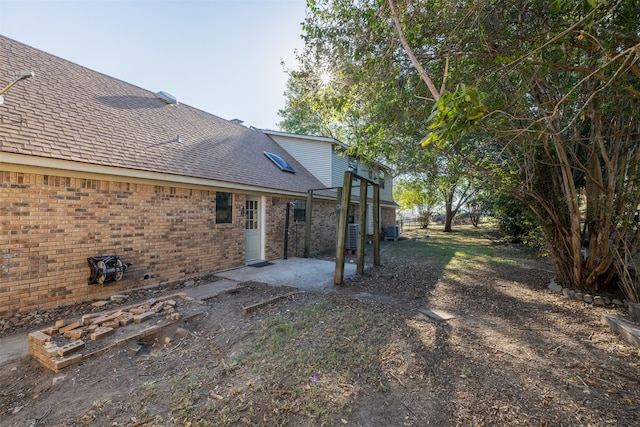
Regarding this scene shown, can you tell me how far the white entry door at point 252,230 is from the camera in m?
8.79

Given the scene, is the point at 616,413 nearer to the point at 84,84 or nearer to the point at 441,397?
the point at 441,397

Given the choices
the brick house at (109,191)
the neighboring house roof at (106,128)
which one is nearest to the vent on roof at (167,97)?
the brick house at (109,191)

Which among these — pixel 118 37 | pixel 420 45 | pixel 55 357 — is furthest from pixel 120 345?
pixel 118 37

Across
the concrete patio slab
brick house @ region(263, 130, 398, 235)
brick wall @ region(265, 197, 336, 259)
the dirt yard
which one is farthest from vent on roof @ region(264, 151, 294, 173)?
the dirt yard

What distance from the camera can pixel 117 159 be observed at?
5.35 m

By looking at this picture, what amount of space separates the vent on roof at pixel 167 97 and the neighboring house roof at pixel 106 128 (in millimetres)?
163

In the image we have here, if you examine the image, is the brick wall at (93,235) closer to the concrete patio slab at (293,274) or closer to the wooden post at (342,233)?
the concrete patio slab at (293,274)

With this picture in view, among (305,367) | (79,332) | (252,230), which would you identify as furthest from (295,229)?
(305,367)

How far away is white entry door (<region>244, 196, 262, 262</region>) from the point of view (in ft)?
28.8

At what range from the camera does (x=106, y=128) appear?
605 centimetres

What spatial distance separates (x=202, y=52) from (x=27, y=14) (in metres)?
4.00

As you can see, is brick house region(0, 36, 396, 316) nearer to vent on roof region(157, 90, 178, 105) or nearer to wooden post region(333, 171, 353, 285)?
vent on roof region(157, 90, 178, 105)

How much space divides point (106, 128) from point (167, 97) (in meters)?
3.98

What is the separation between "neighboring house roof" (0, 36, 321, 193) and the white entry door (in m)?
0.83
